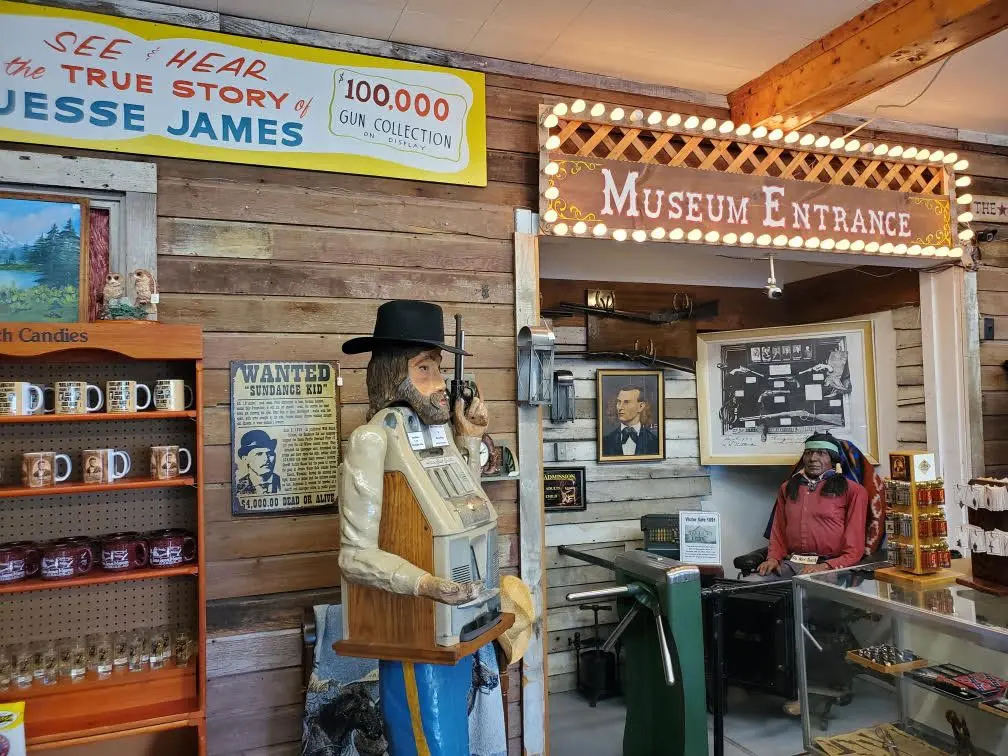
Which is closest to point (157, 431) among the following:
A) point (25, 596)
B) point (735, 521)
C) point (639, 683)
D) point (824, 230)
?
point (25, 596)

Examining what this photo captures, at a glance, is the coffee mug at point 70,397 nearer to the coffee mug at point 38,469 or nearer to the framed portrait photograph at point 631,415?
the coffee mug at point 38,469

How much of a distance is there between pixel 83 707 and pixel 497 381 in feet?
5.80

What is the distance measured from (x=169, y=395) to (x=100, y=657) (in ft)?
2.78

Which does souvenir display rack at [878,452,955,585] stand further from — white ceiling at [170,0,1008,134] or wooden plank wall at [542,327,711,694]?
wooden plank wall at [542,327,711,694]

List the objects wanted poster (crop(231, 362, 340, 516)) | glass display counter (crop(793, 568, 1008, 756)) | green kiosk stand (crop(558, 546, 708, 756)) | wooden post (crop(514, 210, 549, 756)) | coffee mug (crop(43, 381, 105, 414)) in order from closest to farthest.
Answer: glass display counter (crop(793, 568, 1008, 756)) → coffee mug (crop(43, 381, 105, 414)) → green kiosk stand (crop(558, 546, 708, 756)) → wanted poster (crop(231, 362, 340, 516)) → wooden post (crop(514, 210, 549, 756))

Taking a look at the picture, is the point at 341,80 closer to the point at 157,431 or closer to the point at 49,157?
the point at 49,157

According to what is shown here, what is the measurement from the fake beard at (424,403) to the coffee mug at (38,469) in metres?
1.08

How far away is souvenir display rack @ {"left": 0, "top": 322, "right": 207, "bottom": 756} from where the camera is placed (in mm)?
2182

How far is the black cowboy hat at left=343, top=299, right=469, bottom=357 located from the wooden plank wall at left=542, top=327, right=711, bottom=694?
2.35 metres

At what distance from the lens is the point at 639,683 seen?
2.81 metres

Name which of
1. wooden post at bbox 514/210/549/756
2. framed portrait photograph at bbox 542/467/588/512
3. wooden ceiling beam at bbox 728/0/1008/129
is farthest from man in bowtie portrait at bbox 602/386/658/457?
wooden ceiling beam at bbox 728/0/1008/129

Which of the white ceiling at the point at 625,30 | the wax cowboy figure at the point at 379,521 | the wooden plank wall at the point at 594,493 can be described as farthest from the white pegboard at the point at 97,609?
the wooden plank wall at the point at 594,493

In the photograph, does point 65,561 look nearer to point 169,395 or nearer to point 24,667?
point 24,667

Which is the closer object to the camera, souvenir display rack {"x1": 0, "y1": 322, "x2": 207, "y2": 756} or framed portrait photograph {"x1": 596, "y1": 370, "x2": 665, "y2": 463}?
souvenir display rack {"x1": 0, "y1": 322, "x2": 207, "y2": 756}
